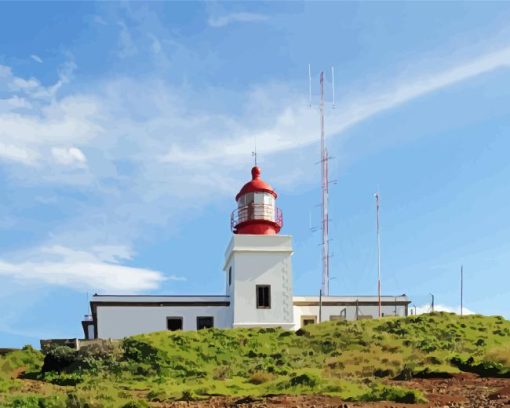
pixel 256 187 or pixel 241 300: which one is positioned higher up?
pixel 256 187

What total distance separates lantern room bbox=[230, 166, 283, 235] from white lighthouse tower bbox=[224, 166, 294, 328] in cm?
5

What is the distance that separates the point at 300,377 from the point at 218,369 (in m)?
6.64

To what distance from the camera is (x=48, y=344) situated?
31.5 meters

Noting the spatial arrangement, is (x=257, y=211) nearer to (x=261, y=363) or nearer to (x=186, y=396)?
(x=261, y=363)

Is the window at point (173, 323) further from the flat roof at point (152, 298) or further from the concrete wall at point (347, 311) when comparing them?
the concrete wall at point (347, 311)

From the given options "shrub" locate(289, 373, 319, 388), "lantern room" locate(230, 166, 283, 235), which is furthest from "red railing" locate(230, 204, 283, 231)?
"shrub" locate(289, 373, 319, 388)

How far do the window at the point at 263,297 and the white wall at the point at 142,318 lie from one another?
76.5 inches

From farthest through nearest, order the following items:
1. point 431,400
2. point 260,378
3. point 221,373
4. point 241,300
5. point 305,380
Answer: point 241,300, point 221,373, point 260,378, point 305,380, point 431,400

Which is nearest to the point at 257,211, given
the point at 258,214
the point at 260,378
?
the point at 258,214

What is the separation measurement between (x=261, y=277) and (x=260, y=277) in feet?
0.16

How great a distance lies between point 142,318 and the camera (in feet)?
123

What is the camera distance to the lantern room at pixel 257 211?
38875 mm

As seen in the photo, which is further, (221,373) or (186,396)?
(221,373)

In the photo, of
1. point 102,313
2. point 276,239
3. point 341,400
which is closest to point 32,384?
point 341,400
